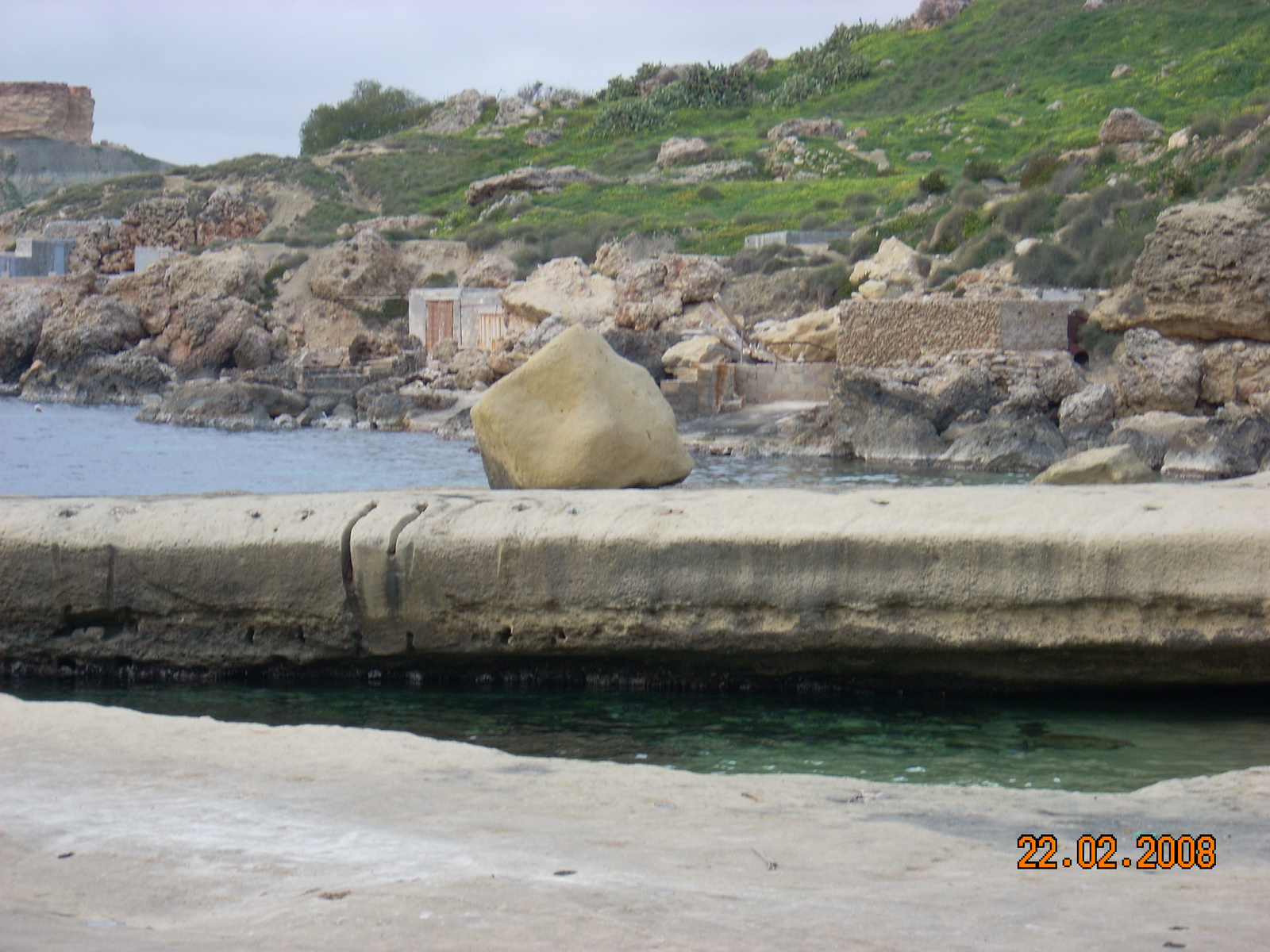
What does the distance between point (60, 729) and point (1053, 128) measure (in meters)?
39.3

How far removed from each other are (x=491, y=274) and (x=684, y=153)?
674 inches

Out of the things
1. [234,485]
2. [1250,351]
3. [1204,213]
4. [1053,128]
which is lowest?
[234,485]

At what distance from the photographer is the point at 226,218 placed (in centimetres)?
4194

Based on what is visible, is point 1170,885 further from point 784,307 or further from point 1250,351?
point 784,307

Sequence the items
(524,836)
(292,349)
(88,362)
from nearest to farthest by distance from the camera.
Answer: (524,836), (88,362), (292,349)

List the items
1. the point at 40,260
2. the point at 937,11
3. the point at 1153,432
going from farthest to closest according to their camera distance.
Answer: the point at 937,11 → the point at 40,260 → the point at 1153,432

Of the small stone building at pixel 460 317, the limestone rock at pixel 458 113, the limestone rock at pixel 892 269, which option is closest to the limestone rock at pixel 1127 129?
the limestone rock at pixel 892 269

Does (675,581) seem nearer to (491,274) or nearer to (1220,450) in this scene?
(1220,450)

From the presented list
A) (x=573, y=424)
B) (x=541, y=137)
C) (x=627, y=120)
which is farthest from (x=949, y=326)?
(x=541, y=137)

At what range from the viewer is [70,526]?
5.54 meters

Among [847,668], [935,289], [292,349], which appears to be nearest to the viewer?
[847,668]

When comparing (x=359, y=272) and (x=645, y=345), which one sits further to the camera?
(x=359, y=272)

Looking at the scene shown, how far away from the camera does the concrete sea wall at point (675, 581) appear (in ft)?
16.1

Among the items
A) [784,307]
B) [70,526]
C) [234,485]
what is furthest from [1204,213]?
[70,526]
